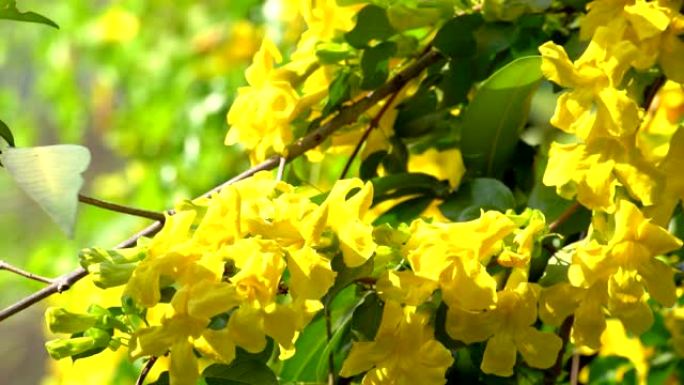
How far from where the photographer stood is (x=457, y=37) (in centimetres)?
65

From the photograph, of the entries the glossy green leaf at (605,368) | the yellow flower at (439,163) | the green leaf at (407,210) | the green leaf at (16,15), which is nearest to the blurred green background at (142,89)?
the yellow flower at (439,163)

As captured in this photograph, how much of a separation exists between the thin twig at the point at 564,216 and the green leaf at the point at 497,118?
0.24 feet

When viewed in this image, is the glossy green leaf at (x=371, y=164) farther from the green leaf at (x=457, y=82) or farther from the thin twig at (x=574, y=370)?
the thin twig at (x=574, y=370)

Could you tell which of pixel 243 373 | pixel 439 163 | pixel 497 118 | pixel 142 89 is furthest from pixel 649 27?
pixel 142 89

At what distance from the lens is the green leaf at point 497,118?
2.07ft

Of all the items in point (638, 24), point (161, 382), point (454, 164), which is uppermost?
point (638, 24)

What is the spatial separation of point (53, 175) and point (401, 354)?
6.8 inches

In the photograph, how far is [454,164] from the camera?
854mm

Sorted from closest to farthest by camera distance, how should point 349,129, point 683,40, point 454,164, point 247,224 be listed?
point 247,224, point 683,40, point 349,129, point 454,164

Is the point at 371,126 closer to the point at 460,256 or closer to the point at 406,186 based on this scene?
the point at 406,186

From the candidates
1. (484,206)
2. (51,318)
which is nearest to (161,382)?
(51,318)

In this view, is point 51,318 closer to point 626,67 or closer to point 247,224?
point 247,224

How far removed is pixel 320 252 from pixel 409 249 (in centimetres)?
4

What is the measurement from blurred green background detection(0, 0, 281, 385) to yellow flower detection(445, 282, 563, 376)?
34.0 inches
